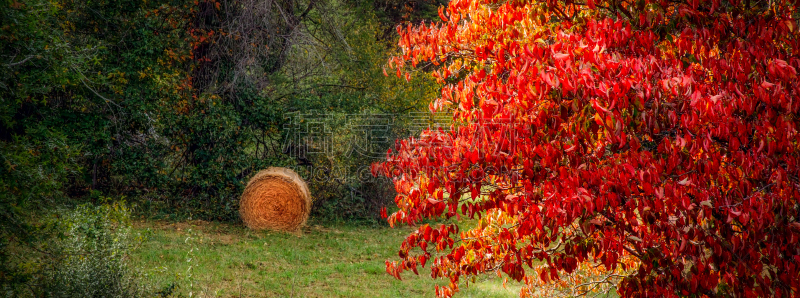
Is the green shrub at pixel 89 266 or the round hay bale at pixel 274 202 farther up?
the green shrub at pixel 89 266

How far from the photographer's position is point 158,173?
1272cm

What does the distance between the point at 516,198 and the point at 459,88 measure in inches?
52.5

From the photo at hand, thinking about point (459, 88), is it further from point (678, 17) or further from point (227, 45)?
point (227, 45)

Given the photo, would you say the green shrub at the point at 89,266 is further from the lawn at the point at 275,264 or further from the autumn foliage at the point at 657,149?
the autumn foliage at the point at 657,149

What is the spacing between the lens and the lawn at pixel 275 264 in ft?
27.6

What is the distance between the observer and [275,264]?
32.9ft

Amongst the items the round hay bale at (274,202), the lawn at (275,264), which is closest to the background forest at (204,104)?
the round hay bale at (274,202)

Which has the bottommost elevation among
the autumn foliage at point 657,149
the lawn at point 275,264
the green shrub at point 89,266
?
the lawn at point 275,264

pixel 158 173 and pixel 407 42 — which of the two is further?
pixel 158 173

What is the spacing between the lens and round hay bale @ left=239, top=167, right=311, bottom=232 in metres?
12.2

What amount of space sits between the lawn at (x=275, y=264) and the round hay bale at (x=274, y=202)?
237 mm

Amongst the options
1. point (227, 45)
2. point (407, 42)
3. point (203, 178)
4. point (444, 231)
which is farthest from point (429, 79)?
point (444, 231)

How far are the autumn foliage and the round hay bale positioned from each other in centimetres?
834

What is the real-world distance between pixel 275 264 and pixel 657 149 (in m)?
7.65
